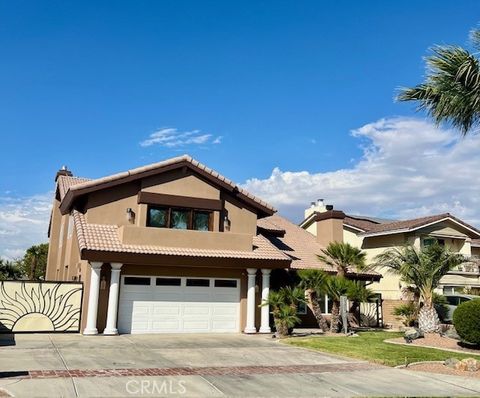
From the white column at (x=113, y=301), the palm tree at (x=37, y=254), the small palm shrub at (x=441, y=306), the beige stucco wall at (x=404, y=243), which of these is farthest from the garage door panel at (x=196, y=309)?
the palm tree at (x=37, y=254)

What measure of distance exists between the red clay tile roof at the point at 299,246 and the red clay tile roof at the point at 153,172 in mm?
3031

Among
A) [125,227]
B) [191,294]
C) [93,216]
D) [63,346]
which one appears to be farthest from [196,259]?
[63,346]

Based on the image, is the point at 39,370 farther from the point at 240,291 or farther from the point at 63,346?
the point at 240,291

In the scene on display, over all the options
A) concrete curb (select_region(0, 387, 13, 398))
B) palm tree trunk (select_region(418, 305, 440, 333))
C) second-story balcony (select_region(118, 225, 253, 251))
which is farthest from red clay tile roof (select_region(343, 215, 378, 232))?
concrete curb (select_region(0, 387, 13, 398))

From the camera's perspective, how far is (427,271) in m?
20.0

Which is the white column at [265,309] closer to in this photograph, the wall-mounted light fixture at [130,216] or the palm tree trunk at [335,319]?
the palm tree trunk at [335,319]

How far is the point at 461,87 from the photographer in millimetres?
14328

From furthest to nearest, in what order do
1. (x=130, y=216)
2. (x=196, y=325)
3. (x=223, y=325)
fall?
(x=223, y=325) < (x=130, y=216) < (x=196, y=325)

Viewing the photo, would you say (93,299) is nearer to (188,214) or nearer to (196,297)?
(196,297)

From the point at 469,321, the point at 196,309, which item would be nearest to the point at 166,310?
the point at 196,309

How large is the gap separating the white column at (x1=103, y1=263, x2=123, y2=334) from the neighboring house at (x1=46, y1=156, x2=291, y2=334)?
37 millimetres

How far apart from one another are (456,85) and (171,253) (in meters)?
11.7

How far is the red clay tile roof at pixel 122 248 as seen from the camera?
18125mm

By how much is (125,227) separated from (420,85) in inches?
471
